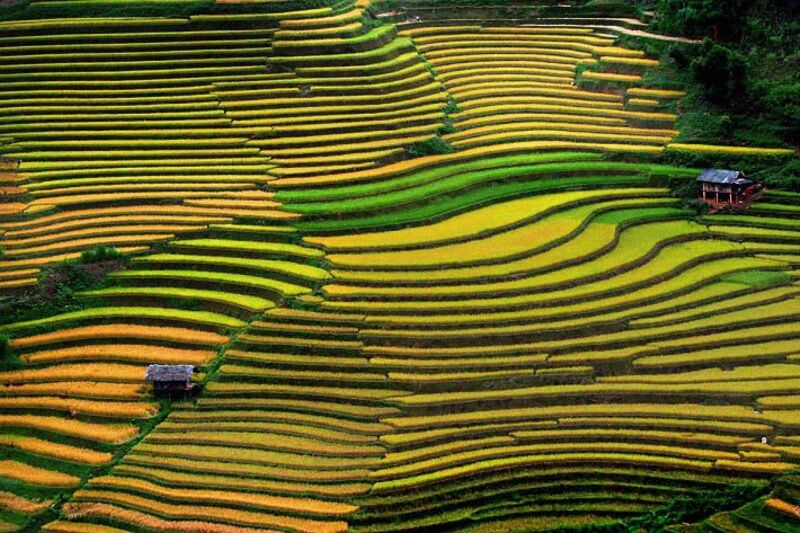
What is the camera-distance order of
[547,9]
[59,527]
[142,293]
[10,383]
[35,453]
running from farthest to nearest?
[547,9] → [142,293] → [10,383] → [35,453] → [59,527]

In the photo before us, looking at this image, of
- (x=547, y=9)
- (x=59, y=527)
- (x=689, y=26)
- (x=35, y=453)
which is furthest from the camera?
(x=547, y=9)

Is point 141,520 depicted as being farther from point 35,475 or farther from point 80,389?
point 80,389

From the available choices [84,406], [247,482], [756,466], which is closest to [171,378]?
[84,406]

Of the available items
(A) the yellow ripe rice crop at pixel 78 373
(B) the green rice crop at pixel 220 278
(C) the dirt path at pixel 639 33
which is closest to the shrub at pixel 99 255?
(B) the green rice crop at pixel 220 278

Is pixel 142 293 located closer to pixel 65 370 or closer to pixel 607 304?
pixel 65 370

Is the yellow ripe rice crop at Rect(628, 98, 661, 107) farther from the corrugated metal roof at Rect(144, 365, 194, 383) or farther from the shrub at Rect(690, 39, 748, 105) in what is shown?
the corrugated metal roof at Rect(144, 365, 194, 383)

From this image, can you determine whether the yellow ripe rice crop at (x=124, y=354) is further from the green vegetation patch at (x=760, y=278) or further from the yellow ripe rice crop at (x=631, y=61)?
the yellow ripe rice crop at (x=631, y=61)

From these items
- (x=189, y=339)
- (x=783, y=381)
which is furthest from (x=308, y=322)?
(x=783, y=381)
